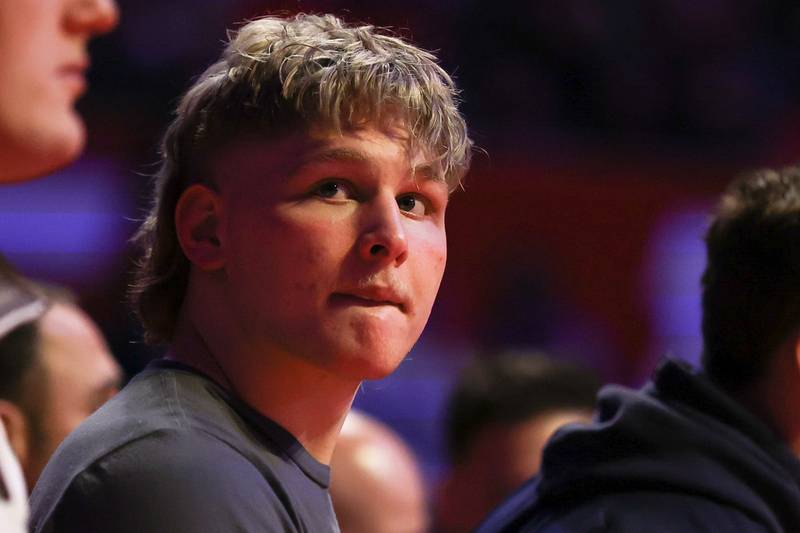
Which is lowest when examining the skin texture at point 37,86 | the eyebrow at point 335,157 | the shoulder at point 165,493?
the shoulder at point 165,493

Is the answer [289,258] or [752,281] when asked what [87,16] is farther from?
[752,281]

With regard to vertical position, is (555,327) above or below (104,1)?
below

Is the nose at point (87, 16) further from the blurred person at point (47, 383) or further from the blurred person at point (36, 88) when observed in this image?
the blurred person at point (47, 383)

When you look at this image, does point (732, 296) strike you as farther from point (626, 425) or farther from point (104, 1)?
point (104, 1)

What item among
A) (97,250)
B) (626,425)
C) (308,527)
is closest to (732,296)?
(626,425)

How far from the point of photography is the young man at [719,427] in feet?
7.22

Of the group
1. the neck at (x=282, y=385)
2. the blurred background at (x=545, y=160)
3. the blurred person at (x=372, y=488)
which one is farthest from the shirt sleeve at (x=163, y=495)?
the blurred background at (x=545, y=160)

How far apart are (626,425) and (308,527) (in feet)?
2.83

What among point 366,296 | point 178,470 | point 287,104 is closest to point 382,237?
point 366,296

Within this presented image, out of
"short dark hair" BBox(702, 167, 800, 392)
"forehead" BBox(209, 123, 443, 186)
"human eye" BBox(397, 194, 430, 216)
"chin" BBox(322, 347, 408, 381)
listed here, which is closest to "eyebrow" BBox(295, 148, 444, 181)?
"forehead" BBox(209, 123, 443, 186)

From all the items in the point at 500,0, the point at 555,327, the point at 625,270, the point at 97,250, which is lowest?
the point at 97,250

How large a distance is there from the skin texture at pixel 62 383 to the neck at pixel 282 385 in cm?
A: 128

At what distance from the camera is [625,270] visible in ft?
29.8

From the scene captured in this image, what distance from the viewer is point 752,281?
8.44ft
